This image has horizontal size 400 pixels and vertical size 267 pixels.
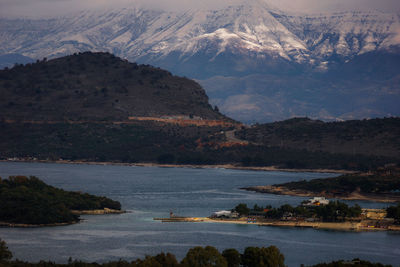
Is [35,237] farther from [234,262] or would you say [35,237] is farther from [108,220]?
[234,262]

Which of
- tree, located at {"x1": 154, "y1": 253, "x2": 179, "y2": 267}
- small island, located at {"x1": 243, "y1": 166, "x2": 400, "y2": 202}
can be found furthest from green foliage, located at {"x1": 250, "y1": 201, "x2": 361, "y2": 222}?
tree, located at {"x1": 154, "y1": 253, "x2": 179, "y2": 267}

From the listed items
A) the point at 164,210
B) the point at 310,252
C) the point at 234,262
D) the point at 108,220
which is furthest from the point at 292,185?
the point at 234,262

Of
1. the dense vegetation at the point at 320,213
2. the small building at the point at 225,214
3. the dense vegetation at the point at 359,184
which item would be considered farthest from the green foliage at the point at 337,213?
the dense vegetation at the point at 359,184

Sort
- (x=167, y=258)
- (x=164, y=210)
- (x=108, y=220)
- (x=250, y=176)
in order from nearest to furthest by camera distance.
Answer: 1. (x=167, y=258)
2. (x=108, y=220)
3. (x=164, y=210)
4. (x=250, y=176)

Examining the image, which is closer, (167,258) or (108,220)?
(167,258)

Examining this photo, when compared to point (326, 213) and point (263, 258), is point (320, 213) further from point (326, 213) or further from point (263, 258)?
point (263, 258)

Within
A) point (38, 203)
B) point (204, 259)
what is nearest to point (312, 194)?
Result: point (38, 203)
